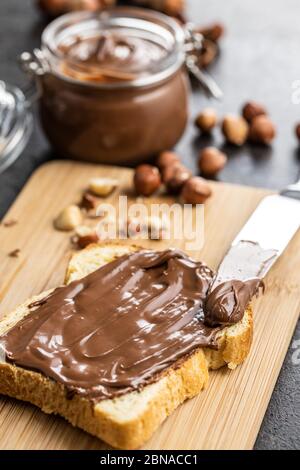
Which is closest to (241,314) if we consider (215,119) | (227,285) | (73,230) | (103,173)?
(227,285)

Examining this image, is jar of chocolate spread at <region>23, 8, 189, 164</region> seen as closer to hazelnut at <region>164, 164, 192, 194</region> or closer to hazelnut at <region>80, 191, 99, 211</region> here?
hazelnut at <region>164, 164, 192, 194</region>

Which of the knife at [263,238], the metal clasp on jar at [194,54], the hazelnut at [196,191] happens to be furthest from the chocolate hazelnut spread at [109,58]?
the knife at [263,238]

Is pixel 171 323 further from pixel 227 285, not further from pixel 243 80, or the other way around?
pixel 243 80

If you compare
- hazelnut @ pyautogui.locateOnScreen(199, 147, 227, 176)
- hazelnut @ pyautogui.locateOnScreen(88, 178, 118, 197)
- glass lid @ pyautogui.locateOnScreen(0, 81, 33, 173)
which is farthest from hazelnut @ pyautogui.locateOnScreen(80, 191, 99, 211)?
hazelnut @ pyautogui.locateOnScreen(199, 147, 227, 176)

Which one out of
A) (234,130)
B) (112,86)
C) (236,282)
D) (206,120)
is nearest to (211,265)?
(236,282)

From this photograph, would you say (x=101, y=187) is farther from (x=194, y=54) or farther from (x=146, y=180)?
(x=194, y=54)
